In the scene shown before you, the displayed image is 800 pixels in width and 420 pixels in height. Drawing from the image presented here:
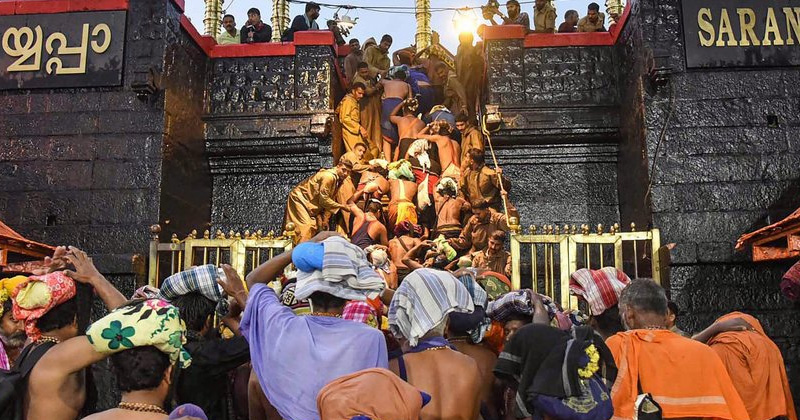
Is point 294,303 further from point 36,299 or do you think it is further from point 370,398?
point 370,398

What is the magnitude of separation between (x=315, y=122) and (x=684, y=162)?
523cm

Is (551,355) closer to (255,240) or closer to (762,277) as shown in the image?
(255,240)

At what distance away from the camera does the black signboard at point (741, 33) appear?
8.39 metres

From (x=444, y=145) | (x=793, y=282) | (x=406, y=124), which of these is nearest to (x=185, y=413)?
(x=793, y=282)

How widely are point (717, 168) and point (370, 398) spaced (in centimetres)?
696

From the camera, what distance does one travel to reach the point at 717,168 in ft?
26.7

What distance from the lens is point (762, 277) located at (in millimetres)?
7781

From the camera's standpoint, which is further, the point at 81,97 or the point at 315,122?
the point at 315,122

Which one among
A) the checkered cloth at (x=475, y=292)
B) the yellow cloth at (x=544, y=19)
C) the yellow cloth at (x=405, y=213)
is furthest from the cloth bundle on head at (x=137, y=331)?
the yellow cloth at (x=544, y=19)

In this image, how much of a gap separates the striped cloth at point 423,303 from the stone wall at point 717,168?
5.16 meters

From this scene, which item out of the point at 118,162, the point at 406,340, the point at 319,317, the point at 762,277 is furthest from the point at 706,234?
the point at 118,162

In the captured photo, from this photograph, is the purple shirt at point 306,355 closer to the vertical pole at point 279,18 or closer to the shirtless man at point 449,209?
the shirtless man at point 449,209

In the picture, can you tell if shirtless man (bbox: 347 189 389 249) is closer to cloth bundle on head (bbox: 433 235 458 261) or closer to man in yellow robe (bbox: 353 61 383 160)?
cloth bundle on head (bbox: 433 235 458 261)

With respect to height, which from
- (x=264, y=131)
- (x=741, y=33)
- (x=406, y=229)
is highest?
(x=741, y=33)
